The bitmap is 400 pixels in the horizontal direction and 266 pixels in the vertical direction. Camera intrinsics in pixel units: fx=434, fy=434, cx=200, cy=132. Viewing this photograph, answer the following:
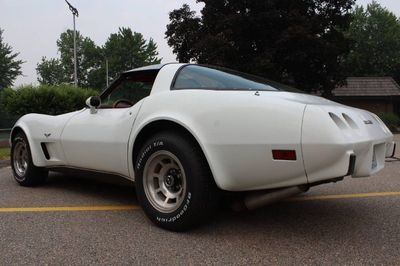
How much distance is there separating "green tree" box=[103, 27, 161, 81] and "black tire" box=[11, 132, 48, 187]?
68.1m

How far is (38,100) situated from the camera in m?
13.3

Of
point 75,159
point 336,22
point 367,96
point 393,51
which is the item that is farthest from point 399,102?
point 75,159

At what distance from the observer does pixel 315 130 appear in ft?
9.33

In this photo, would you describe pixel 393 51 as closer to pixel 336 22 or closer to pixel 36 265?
pixel 336 22

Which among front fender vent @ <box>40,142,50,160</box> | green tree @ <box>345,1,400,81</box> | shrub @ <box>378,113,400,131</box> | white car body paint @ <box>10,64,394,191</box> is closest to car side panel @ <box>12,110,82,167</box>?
front fender vent @ <box>40,142,50,160</box>

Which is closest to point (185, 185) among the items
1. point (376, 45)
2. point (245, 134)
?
point (245, 134)

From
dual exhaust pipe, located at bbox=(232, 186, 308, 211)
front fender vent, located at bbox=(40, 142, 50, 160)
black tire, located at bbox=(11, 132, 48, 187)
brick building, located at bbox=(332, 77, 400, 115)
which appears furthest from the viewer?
brick building, located at bbox=(332, 77, 400, 115)

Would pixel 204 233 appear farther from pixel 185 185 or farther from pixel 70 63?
pixel 70 63

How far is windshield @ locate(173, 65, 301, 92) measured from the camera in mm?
3496

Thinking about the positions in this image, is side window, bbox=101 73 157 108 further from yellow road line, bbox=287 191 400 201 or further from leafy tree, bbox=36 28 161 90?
leafy tree, bbox=36 28 161 90

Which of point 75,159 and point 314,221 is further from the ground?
point 75,159

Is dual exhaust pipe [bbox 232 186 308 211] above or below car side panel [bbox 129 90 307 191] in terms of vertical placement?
below

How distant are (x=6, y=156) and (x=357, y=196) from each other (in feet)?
24.1

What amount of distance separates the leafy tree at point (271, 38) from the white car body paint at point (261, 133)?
1894 centimetres
